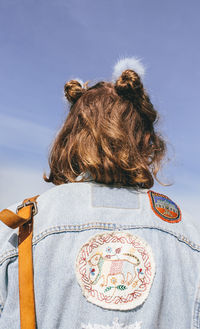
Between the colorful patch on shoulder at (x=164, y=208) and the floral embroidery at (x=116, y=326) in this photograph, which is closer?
the floral embroidery at (x=116, y=326)

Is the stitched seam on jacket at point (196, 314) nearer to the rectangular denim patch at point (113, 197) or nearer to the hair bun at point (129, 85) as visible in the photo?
the rectangular denim patch at point (113, 197)

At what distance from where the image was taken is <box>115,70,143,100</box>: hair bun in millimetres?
1964

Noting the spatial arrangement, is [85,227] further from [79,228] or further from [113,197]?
[113,197]

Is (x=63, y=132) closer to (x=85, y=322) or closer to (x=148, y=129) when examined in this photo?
(x=148, y=129)

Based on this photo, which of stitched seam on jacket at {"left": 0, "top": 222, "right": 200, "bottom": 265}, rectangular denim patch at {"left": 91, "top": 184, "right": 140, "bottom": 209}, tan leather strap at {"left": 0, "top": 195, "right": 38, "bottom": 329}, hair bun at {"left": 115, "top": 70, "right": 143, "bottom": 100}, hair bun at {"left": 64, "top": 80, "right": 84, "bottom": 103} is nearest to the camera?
tan leather strap at {"left": 0, "top": 195, "right": 38, "bottom": 329}

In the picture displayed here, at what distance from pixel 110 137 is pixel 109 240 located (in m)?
0.54

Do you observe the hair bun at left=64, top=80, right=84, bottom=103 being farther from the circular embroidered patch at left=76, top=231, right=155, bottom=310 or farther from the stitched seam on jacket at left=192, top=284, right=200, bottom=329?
the stitched seam on jacket at left=192, top=284, right=200, bottom=329

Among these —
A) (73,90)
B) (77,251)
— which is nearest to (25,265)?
(77,251)

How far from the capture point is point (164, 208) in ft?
6.18

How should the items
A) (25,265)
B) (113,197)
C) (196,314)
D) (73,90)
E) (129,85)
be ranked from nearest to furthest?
(25,265), (196,314), (113,197), (129,85), (73,90)

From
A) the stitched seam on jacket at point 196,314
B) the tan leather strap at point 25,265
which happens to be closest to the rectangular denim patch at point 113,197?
the tan leather strap at point 25,265

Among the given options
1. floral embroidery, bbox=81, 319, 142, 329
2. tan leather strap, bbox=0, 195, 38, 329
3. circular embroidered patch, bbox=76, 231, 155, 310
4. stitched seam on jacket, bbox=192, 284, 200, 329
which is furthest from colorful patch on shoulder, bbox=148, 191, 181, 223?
tan leather strap, bbox=0, 195, 38, 329

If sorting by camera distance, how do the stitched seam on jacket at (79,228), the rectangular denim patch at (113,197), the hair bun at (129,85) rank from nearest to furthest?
1. the stitched seam on jacket at (79,228)
2. the rectangular denim patch at (113,197)
3. the hair bun at (129,85)

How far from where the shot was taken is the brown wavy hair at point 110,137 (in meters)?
1.87
